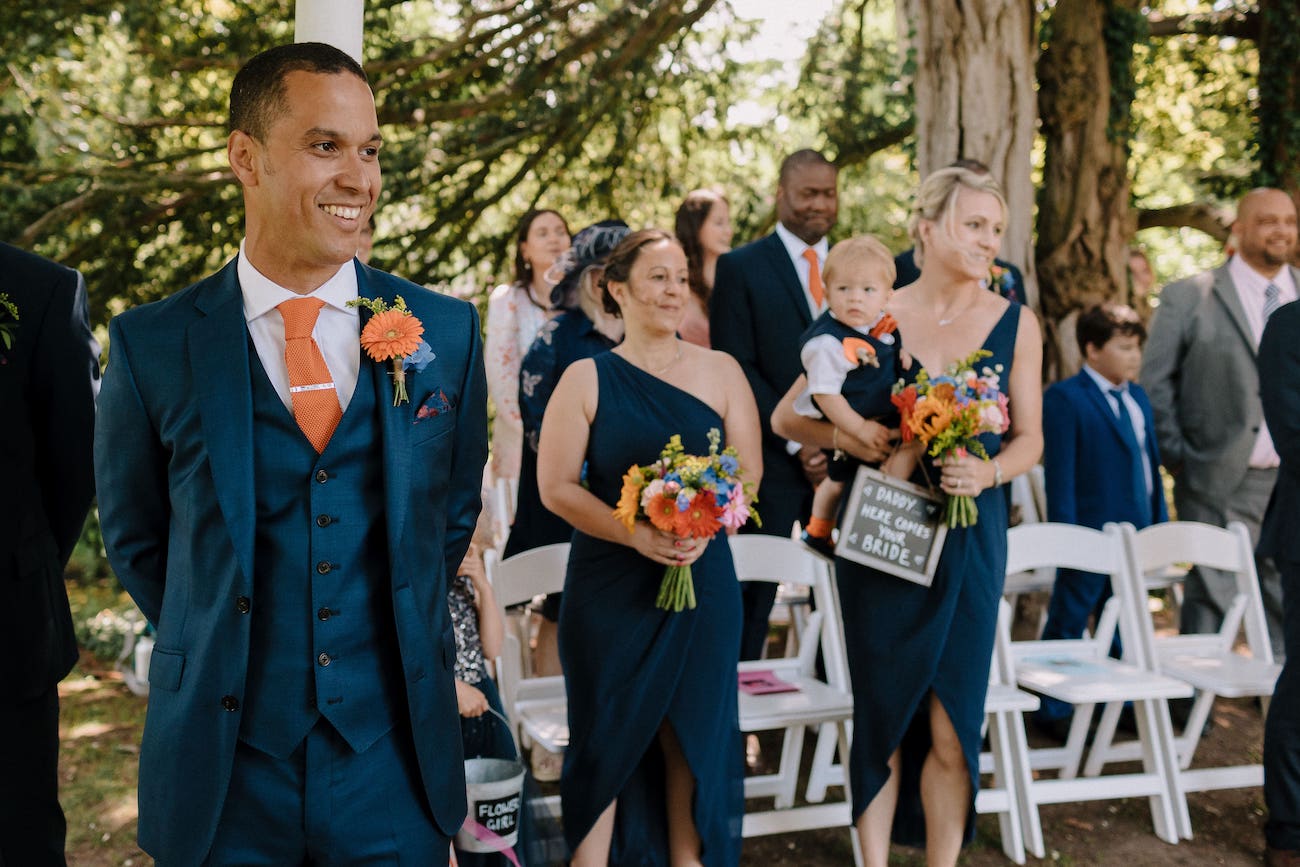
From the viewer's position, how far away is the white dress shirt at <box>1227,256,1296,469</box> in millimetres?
6766

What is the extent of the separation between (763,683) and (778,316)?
1833mm

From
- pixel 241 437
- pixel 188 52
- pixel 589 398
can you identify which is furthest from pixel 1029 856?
pixel 188 52

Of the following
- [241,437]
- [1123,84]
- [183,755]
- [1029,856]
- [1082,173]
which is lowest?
[1029,856]

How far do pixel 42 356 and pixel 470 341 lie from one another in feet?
4.37

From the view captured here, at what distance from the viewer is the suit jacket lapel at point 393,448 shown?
2.15 m

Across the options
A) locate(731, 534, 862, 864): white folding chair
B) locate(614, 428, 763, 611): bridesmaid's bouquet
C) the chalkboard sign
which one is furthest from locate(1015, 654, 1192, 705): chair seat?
locate(614, 428, 763, 611): bridesmaid's bouquet

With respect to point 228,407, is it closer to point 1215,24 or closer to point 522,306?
point 522,306

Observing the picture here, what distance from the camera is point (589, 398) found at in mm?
4148

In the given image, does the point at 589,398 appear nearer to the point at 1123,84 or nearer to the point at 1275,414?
the point at 1275,414

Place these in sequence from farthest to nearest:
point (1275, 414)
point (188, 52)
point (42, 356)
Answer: point (188, 52) < point (1275, 414) < point (42, 356)

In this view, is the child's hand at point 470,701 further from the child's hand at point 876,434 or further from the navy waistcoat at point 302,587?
the navy waistcoat at point 302,587

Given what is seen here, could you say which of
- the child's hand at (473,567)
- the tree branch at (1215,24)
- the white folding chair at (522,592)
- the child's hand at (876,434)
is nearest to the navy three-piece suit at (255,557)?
the child's hand at (473,567)

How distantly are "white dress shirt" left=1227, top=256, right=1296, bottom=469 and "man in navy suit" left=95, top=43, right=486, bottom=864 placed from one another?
19.3 ft

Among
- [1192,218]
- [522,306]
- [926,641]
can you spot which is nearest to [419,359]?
[926,641]
